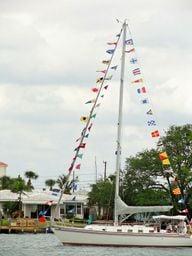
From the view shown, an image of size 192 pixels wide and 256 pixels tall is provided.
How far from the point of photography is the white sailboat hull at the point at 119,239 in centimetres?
7406

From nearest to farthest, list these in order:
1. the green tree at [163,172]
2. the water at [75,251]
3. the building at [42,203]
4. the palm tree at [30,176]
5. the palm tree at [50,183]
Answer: the water at [75,251]
the green tree at [163,172]
the building at [42,203]
the palm tree at [30,176]
the palm tree at [50,183]

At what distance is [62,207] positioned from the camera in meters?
139

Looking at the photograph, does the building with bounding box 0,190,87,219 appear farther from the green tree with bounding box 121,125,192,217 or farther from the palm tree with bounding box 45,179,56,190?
the palm tree with bounding box 45,179,56,190

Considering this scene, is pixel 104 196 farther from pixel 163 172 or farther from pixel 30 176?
pixel 30 176

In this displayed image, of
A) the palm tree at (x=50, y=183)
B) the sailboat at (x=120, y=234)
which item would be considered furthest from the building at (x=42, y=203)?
the sailboat at (x=120, y=234)

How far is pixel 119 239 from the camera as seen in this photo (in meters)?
73.9

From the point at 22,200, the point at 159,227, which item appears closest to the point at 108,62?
the point at 159,227

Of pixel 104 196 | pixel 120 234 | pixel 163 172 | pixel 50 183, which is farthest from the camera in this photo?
pixel 50 183

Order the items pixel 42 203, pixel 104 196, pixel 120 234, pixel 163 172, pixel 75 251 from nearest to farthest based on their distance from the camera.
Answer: pixel 75 251
pixel 120 234
pixel 163 172
pixel 104 196
pixel 42 203

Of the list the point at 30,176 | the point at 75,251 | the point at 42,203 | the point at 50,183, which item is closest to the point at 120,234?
the point at 75,251

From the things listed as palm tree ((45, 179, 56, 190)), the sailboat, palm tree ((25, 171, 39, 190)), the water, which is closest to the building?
palm tree ((25, 171, 39, 190))

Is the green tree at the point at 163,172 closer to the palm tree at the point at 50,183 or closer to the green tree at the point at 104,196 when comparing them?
the green tree at the point at 104,196

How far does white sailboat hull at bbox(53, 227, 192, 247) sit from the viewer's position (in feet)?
243

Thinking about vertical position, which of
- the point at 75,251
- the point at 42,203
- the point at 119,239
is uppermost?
the point at 42,203
